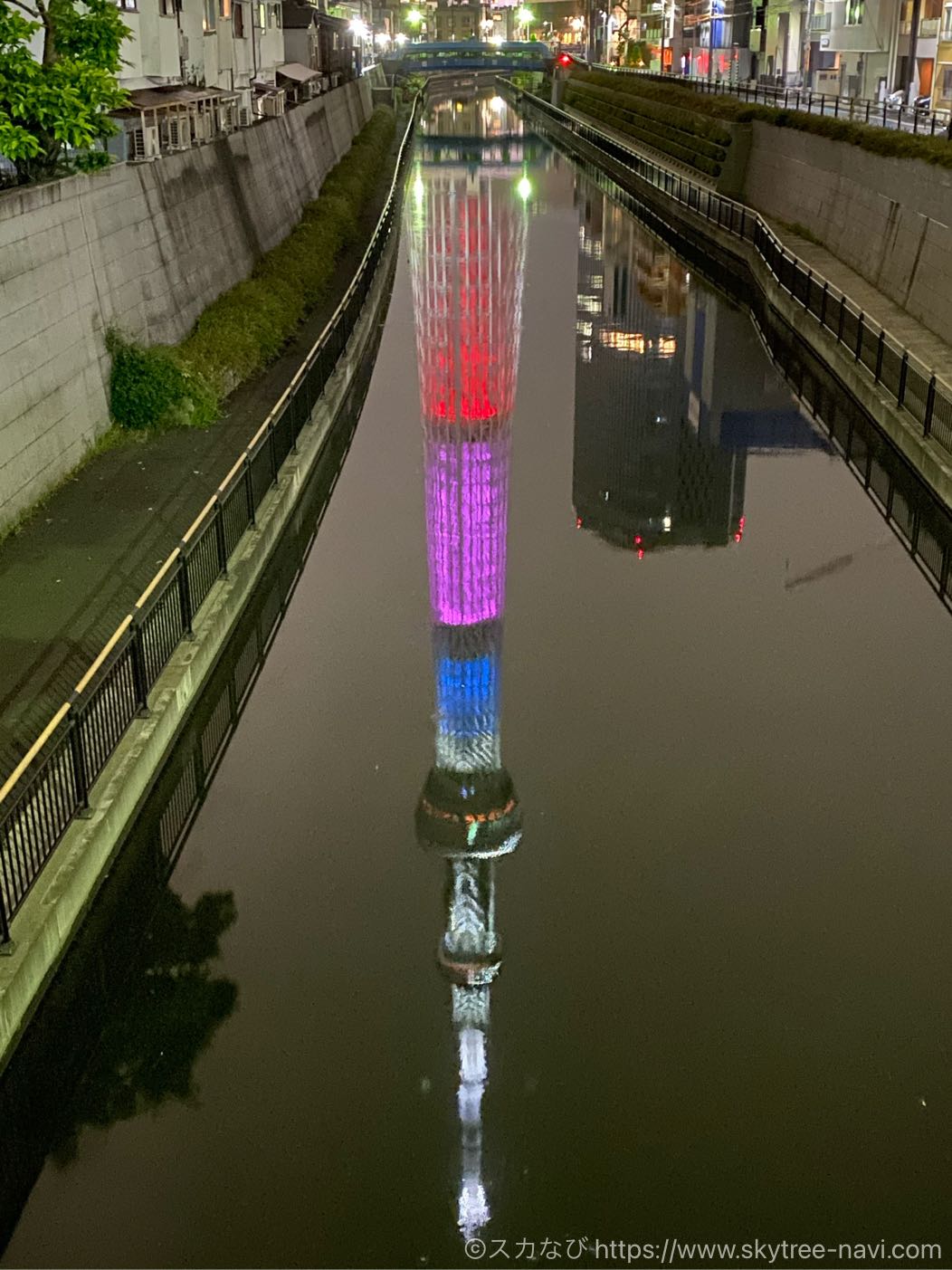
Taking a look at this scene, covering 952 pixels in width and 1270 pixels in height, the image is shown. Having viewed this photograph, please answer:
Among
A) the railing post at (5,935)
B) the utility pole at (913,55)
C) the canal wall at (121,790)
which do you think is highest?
the utility pole at (913,55)

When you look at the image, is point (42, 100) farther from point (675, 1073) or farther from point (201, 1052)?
point (675, 1073)

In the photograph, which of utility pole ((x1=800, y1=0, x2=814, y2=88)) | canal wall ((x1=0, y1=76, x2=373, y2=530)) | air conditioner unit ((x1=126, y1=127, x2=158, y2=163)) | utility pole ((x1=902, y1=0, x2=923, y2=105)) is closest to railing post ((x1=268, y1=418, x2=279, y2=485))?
canal wall ((x1=0, y1=76, x2=373, y2=530))

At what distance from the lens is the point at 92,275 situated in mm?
21516

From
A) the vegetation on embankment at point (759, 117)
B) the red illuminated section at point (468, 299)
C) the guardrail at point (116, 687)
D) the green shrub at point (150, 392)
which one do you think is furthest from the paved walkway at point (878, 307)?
the green shrub at point (150, 392)

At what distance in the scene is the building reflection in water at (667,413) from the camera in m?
21.8

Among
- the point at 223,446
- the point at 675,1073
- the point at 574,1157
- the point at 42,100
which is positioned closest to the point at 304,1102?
the point at 574,1157

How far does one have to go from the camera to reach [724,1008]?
10531 millimetres

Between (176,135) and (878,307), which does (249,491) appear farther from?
(878,307)

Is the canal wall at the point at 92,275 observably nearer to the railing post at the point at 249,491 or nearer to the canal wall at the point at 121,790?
the railing post at the point at 249,491

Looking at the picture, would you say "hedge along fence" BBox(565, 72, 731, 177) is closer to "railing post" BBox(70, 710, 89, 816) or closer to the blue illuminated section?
the blue illuminated section

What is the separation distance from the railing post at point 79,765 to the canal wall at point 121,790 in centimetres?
12

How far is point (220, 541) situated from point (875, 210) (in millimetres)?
24486

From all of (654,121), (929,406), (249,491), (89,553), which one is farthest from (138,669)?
(654,121)

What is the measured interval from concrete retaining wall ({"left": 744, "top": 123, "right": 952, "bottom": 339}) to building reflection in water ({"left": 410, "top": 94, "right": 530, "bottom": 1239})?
876cm
